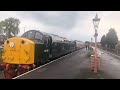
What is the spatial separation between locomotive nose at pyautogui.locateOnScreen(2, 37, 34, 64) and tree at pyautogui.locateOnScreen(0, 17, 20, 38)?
11172 centimetres

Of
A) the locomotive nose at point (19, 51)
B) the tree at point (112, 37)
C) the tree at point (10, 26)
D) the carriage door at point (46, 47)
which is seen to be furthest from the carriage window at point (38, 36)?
the tree at point (10, 26)

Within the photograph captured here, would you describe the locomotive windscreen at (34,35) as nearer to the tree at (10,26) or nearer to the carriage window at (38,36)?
the carriage window at (38,36)

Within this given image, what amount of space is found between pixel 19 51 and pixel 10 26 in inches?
4641

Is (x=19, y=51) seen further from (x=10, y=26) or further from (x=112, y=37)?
Answer: (x=10, y=26)

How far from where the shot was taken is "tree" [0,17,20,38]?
130m

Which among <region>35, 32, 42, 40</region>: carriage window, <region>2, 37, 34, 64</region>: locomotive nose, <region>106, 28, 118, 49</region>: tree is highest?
<region>106, 28, 118, 49</region>: tree

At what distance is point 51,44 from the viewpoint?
79.9ft

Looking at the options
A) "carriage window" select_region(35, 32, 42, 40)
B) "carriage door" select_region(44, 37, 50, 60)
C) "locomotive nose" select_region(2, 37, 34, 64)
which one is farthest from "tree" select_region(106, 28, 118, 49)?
"locomotive nose" select_region(2, 37, 34, 64)

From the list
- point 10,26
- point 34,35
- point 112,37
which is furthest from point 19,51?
point 10,26

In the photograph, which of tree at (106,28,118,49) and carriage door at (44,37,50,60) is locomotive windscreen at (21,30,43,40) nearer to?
carriage door at (44,37,50,60)

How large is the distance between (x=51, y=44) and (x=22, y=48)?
7018 millimetres

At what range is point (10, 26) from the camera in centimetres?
13238
